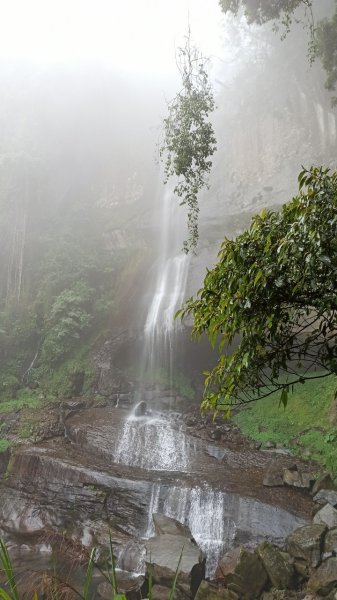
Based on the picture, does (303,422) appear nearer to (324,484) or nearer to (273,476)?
(273,476)

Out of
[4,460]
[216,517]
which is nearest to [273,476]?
[216,517]

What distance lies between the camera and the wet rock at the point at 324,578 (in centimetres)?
721

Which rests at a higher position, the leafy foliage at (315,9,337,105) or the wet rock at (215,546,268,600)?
the leafy foliage at (315,9,337,105)

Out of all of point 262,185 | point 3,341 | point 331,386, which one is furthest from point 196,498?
point 262,185

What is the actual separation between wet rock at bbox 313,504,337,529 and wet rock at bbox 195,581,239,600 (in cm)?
235

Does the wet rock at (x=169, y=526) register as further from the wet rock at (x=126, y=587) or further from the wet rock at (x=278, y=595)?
the wet rock at (x=278, y=595)

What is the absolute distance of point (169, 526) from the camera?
9148 mm

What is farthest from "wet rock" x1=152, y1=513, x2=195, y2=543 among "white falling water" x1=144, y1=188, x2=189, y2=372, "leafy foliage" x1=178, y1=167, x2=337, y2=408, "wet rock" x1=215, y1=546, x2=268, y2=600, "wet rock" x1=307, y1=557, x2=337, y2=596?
"white falling water" x1=144, y1=188, x2=189, y2=372

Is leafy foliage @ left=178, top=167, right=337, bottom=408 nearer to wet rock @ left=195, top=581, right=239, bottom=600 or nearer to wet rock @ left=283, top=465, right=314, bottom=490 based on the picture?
wet rock @ left=195, top=581, right=239, bottom=600

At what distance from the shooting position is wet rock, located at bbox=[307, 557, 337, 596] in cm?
721

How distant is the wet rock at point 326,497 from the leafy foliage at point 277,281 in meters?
6.93

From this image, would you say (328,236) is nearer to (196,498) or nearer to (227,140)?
(196,498)

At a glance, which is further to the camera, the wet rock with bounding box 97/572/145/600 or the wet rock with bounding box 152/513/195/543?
the wet rock with bounding box 152/513/195/543

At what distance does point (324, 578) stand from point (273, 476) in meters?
3.09
